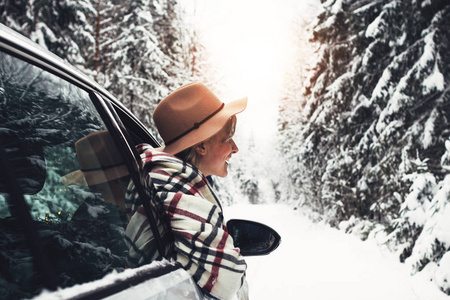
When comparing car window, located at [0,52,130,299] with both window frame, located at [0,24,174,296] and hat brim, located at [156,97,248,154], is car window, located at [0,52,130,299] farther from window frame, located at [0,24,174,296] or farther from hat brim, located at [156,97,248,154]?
hat brim, located at [156,97,248,154]

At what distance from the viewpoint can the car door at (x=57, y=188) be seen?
0.77 m

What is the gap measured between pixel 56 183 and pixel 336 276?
262 inches

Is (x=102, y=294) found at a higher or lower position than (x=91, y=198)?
lower

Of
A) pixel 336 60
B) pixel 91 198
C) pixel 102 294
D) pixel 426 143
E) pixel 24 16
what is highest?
pixel 24 16

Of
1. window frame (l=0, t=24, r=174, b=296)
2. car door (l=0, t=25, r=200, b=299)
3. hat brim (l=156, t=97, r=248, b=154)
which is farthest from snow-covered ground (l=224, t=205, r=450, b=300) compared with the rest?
car door (l=0, t=25, r=200, b=299)

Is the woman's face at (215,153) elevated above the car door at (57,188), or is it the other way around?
the car door at (57,188)

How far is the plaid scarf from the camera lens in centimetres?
130

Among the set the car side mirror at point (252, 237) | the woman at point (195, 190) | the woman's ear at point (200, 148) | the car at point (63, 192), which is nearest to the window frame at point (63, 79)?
the car at point (63, 192)

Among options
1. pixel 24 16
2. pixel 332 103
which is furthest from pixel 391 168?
pixel 24 16

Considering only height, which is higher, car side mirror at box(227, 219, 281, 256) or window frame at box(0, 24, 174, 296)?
window frame at box(0, 24, 174, 296)

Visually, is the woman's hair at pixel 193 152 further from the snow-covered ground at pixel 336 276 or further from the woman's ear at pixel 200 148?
the snow-covered ground at pixel 336 276

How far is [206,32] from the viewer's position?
66.0ft

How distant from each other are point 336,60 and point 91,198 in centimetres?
1271

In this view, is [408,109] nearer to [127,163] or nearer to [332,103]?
[332,103]
